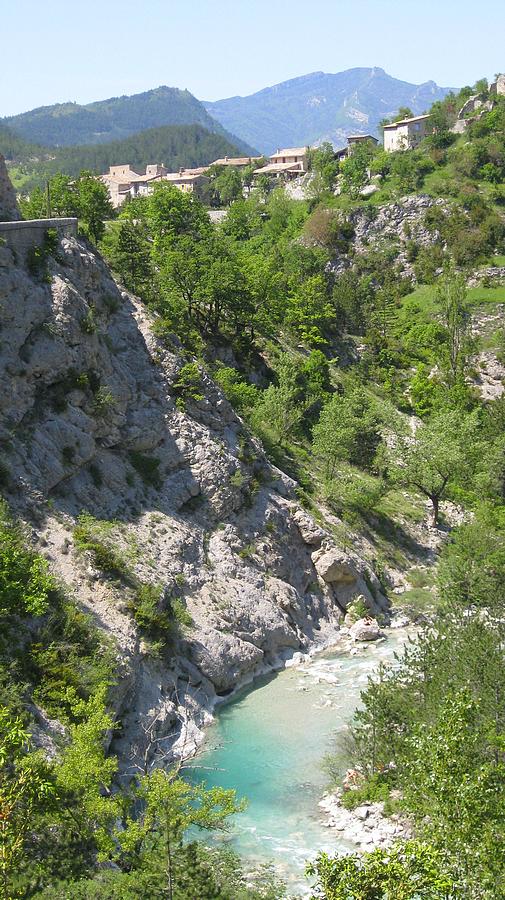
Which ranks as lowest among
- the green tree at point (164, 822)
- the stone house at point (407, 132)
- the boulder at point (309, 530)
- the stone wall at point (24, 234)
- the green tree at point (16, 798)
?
the boulder at point (309, 530)

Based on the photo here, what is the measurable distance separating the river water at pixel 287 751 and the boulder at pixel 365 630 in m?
1.06

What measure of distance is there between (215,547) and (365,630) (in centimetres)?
783

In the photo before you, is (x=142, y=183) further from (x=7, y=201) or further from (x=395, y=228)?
(x=7, y=201)

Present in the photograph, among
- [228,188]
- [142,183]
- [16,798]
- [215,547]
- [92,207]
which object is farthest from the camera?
[142,183]

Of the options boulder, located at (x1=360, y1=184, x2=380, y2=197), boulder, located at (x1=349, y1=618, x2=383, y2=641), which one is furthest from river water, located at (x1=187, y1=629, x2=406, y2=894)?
boulder, located at (x1=360, y1=184, x2=380, y2=197)

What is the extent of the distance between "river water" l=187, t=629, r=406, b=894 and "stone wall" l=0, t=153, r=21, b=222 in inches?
873

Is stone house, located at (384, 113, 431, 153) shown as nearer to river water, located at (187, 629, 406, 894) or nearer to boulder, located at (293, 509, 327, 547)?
boulder, located at (293, 509, 327, 547)

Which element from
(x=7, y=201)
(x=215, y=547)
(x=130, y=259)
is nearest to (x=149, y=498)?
(x=215, y=547)

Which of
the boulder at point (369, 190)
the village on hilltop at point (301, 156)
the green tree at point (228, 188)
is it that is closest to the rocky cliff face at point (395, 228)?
the boulder at point (369, 190)

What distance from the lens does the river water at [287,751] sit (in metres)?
23.3

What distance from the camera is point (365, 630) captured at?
38344mm

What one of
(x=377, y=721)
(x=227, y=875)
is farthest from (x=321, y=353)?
(x=227, y=875)

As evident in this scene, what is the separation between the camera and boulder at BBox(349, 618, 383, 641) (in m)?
38.2

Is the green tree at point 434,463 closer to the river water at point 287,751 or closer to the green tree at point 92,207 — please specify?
the river water at point 287,751
